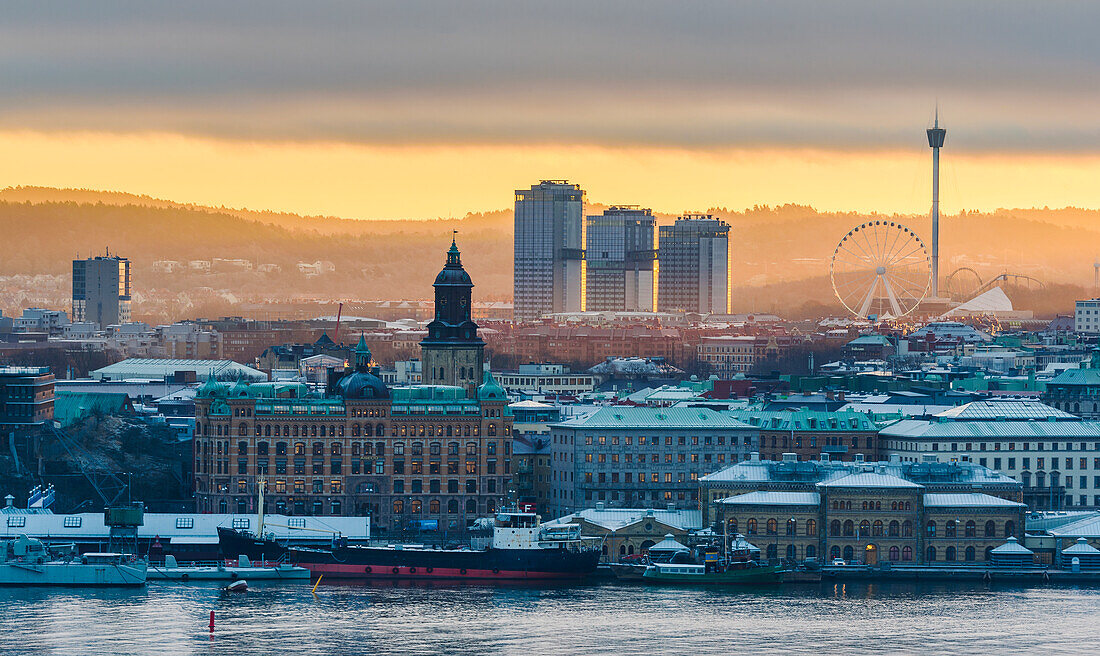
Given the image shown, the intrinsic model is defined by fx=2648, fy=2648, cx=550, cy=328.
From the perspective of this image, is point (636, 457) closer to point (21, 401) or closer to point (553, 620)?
point (553, 620)

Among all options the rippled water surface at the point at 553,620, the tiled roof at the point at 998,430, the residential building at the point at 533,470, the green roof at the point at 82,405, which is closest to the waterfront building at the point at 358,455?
the residential building at the point at 533,470

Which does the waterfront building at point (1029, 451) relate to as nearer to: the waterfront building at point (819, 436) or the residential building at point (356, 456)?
the waterfront building at point (819, 436)

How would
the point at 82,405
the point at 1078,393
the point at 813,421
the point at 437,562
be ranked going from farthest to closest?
the point at 1078,393 < the point at 82,405 < the point at 813,421 < the point at 437,562

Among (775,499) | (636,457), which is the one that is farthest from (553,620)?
Answer: (636,457)

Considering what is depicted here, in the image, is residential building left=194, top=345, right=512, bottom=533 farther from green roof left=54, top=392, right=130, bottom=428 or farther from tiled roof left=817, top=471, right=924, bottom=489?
green roof left=54, top=392, right=130, bottom=428

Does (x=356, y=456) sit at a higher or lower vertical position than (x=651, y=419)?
lower
